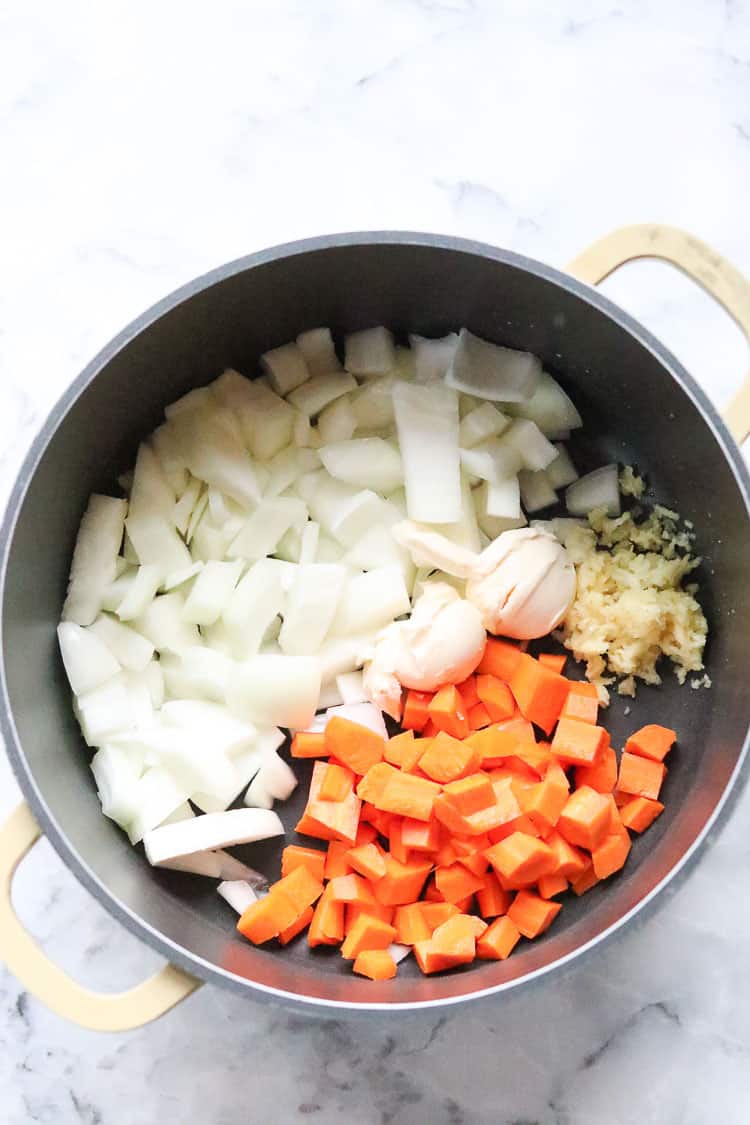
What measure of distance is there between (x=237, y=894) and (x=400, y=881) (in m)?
0.22

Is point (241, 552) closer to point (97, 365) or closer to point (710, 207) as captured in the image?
point (97, 365)

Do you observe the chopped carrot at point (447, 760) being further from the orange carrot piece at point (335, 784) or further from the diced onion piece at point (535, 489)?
the diced onion piece at point (535, 489)

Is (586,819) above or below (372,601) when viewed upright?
below

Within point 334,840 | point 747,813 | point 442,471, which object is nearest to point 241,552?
point 442,471

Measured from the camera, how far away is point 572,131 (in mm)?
A: 1550

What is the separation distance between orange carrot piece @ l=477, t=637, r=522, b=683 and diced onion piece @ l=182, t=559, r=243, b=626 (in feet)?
1.18

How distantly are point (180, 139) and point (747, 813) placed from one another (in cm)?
123

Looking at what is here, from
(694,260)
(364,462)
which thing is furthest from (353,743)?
(694,260)

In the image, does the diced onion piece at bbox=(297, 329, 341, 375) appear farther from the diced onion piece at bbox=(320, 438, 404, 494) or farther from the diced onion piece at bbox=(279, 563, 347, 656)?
the diced onion piece at bbox=(279, 563, 347, 656)

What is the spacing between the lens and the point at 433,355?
4.98ft

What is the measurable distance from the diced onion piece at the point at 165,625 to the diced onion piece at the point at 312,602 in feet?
0.46

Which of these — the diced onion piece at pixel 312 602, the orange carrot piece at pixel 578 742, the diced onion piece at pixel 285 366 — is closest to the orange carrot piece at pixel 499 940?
the orange carrot piece at pixel 578 742

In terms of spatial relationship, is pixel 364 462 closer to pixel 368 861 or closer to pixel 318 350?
pixel 318 350

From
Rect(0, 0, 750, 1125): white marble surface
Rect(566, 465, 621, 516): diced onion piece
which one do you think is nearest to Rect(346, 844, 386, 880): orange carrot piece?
Rect(0, 0, 750, 1125): white marble surface
